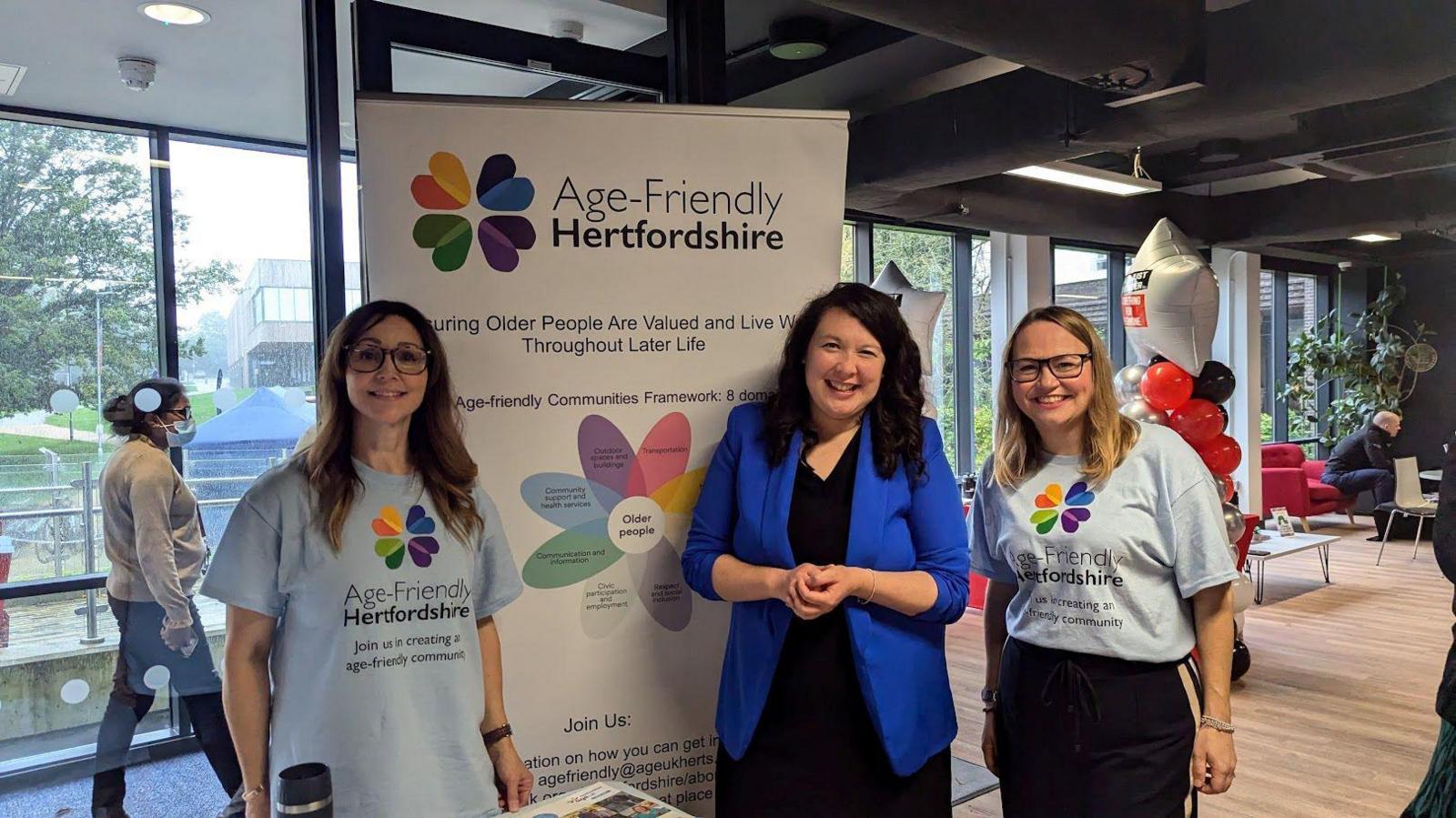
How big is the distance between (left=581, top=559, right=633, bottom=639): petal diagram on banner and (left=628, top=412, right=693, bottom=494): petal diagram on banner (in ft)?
0.63

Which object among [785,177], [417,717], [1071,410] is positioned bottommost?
[417,717]

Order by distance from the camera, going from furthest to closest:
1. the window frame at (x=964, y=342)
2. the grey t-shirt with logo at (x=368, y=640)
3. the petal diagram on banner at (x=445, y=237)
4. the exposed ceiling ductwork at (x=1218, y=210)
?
the window frame at (x=964, y=342) < the exposed ceiling ductwork at (x=1218, y=210) < the petal diagram on banner at (x=445, y=237) < the grey t-shirt with logo at (x=368, y=640)

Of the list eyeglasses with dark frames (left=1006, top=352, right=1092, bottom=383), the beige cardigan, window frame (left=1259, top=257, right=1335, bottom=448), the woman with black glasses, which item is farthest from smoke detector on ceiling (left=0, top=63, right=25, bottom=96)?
window frame (left=1259, top=257, right=1335, bottom=448)

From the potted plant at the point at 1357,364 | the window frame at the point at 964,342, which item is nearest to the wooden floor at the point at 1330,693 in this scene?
the window frame at the point at 964,342

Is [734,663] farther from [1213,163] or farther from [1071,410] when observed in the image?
[1213,163]

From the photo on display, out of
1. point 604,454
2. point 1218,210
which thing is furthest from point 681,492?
point 1218,210

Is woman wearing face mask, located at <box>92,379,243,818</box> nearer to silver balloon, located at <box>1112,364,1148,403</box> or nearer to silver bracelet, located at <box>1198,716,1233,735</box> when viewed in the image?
silver bracelet, located at <box>1198,716,1233,735</box>

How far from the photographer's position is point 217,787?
317cm

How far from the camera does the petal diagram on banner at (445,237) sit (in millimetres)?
2078

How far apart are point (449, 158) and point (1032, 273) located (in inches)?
260

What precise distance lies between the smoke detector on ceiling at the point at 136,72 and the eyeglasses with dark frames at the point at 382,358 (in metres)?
1.90

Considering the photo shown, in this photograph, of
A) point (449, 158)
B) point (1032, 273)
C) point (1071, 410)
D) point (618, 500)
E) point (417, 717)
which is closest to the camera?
point (417, 717)

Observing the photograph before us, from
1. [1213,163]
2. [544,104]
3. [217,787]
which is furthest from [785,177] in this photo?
[1213,163]

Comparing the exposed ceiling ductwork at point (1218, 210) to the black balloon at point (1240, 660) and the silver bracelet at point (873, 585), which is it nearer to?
the black balloon at point (1240, 660)
